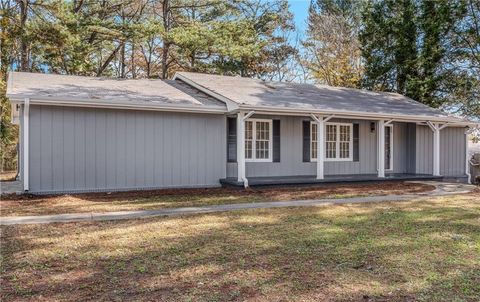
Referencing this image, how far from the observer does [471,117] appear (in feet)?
72.5

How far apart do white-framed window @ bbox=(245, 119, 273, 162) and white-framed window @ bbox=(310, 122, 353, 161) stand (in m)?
1.79

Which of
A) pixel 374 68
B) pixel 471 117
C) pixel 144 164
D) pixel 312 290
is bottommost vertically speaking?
pixel 312 290

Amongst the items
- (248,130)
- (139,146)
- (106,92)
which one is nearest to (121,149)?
(139,146)

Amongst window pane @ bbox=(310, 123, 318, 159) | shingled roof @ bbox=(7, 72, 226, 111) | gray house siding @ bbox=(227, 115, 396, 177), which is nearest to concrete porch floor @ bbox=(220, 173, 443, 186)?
gray house siding @ bbox=(227, 115, 396, 177)

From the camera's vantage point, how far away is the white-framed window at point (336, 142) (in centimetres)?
1470

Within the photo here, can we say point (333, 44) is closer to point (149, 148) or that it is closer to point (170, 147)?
point (170, 147)

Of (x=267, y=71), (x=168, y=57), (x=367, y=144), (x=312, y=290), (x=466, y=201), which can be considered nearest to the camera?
(x=312, y=290)

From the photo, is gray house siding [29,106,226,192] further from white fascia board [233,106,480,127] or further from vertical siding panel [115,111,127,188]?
white fascia board [233,106,480,127]

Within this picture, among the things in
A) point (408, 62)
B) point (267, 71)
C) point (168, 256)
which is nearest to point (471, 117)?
point (408, 62)

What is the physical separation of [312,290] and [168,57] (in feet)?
80.2

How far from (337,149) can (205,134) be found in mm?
5394

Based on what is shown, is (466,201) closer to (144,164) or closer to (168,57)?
(144,164)

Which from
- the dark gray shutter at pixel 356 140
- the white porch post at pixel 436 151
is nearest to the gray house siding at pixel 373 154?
the dark gray shutter at pixel 356 140

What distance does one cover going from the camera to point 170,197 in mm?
10375
